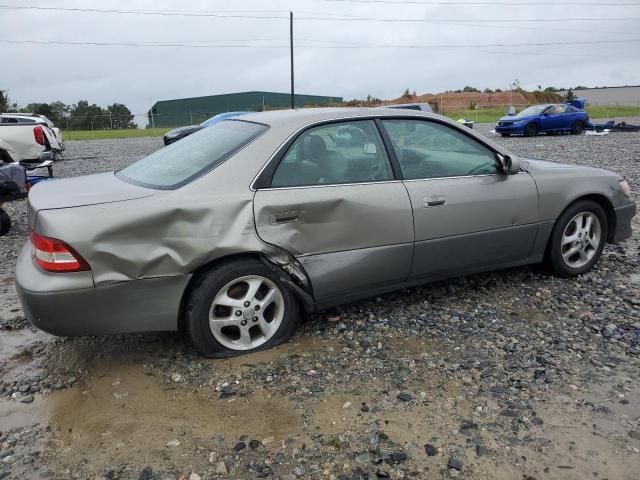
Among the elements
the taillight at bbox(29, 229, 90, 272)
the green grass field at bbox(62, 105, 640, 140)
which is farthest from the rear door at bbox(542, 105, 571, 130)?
the taillight at bbox(29, 229, 90, 272)

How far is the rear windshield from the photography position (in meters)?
3.39

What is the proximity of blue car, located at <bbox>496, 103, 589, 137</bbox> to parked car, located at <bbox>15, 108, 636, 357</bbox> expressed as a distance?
787 inches

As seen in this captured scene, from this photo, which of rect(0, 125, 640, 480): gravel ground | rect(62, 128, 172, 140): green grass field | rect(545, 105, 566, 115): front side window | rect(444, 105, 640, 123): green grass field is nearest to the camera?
rect(0, 125, 640, 480): gravel ground

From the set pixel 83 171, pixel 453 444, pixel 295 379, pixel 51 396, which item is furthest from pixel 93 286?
pixel 83 171

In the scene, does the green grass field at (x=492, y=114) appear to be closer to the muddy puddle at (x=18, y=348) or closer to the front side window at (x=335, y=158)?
the front side window at (x=335, y=158)

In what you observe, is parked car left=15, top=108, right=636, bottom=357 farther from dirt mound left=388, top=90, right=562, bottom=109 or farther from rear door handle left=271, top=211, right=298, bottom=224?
dirt mound left=388, top=90, right=562, bottom=109

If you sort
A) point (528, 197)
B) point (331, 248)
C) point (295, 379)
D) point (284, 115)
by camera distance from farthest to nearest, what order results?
point (528, 197)
point (284, 115)
point (331, 248)
point (295, 379)

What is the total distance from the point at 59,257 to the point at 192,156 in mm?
1120

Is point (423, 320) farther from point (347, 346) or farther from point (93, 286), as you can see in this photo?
point (93, 286)

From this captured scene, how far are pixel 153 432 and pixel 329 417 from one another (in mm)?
890

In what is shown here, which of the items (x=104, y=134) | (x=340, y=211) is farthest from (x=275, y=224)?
(x=104, y=134)

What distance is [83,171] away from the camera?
1345 cm

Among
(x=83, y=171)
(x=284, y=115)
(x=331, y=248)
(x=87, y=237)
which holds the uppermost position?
(x=284, y=115)

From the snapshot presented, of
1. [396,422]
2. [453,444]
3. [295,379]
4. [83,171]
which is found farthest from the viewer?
[83,171]
